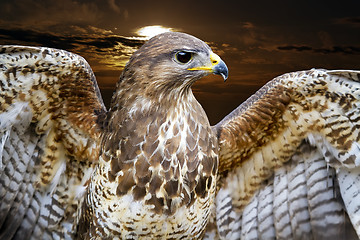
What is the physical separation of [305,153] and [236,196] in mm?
815

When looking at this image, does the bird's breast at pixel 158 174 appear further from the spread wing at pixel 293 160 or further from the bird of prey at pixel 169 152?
the spread wing at pixel 293 160

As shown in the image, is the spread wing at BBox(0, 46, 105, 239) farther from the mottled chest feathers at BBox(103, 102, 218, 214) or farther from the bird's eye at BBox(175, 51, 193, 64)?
the bird's eye at BBox(175, 51, 193, 64)

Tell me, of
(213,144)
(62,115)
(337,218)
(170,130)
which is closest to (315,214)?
(337,218)

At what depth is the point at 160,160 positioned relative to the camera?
12.6 feet

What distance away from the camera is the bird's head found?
3.68m

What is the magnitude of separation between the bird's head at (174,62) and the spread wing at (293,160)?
81 cm

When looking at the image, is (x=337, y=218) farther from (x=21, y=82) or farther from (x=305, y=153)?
(x=21, y=82)

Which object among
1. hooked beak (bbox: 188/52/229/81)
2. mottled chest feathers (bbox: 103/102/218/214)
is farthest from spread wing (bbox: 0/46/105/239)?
hooked beak (bbox: 188/52/229/81)

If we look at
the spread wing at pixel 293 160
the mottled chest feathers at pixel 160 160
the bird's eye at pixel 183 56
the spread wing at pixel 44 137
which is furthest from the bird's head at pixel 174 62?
the spread wing at pixel 293 160

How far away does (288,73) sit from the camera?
4281mm

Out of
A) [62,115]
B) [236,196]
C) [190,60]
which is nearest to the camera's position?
[190,60]

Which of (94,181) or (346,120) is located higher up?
(346,120)

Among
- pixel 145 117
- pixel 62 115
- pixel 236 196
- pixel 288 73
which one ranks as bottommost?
pixel 236 196

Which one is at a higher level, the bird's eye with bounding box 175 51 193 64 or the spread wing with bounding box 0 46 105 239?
the bird's eye with bounding box 175 51 193 64
